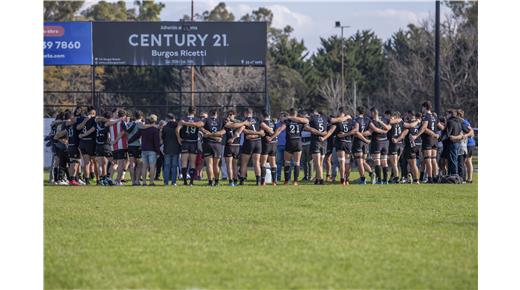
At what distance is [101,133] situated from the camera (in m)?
24.3

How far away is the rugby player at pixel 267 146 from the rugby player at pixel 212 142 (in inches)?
41.5

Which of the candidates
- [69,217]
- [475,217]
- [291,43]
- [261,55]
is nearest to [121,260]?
[69,217]

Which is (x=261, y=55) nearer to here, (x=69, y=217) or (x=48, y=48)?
(x=48, y=48)

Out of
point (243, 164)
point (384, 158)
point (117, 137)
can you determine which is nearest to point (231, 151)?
point (243, 164)

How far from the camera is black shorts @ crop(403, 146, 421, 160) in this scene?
2497 centimetres

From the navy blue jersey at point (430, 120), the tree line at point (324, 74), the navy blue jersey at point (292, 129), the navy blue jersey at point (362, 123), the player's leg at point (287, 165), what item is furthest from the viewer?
the tree line at point (324, 74)

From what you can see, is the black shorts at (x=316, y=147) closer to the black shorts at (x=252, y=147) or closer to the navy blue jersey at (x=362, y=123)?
the navy blue jersey at (x=362, y=123)

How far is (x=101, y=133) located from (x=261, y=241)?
1300 centimetres

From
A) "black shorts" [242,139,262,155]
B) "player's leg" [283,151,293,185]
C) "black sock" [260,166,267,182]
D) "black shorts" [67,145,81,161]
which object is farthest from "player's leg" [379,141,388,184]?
"black shorts" [67,145,81,161]

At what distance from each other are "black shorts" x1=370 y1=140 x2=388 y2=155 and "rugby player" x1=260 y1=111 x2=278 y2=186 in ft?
8.74

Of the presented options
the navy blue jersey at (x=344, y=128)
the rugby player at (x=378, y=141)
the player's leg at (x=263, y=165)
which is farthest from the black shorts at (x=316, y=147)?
the rugby player at (x=378, y=141)

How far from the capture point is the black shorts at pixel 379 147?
81.1 ft

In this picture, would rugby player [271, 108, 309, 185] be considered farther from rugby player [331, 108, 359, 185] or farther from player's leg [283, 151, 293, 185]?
rugby player [331, 108, 359, 185]

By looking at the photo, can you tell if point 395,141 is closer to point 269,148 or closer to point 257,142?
point 269,148
